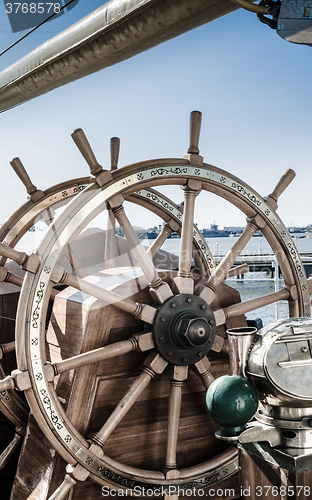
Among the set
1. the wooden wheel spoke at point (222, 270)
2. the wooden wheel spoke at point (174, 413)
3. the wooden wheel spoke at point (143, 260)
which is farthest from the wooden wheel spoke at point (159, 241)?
the wooden wheel spoke at point (174, 413)

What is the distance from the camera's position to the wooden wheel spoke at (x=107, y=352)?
60.9 inches

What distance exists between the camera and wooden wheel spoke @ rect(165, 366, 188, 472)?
1723mm

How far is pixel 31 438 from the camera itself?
1.80 m

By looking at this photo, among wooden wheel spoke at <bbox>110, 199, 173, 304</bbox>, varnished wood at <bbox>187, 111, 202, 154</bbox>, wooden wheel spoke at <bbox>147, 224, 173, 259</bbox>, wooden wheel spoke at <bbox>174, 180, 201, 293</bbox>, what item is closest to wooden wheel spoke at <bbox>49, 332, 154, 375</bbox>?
wooden wheel spoke at <bbox>110, 199, 173, 304</bbox>

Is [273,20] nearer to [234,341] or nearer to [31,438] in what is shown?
[234,341]

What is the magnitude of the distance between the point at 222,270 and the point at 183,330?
358 mm

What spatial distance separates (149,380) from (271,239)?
2.66 ft

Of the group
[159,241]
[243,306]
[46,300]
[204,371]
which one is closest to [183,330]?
[204,371]

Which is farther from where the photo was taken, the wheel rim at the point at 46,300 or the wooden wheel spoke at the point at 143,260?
the wooden wheel spoke at the point at 143,260

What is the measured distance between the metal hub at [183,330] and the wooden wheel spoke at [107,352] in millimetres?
42

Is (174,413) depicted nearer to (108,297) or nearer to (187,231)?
(108,297)

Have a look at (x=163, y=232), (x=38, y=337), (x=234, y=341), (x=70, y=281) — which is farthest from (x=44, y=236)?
(x=163, y=232)

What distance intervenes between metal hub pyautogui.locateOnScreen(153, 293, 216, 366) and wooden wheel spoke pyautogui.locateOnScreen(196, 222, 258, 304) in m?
0.07

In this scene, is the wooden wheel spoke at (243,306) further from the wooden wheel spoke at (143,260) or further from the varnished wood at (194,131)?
the varnished wood at (194,131)
